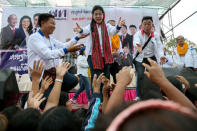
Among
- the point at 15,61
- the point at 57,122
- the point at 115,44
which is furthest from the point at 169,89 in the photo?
the point at 15,61

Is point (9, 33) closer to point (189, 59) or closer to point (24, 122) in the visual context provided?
point (189, 59)

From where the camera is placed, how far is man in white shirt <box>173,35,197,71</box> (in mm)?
5246

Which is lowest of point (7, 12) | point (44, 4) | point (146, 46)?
point (146, 46)

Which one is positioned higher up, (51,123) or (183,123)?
(183,123)

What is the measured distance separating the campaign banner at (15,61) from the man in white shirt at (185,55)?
502cm

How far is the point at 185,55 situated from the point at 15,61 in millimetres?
5548

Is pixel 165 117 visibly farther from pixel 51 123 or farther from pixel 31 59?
pixel 31 59

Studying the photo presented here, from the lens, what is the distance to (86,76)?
4.45 m

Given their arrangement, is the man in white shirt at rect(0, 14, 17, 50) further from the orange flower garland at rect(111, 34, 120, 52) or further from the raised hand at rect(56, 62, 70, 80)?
the raised hand at rect(56, 62, 70, 80)

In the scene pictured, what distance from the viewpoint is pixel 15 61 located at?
239 inches

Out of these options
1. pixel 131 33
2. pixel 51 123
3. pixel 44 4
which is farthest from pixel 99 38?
pixel 44 4

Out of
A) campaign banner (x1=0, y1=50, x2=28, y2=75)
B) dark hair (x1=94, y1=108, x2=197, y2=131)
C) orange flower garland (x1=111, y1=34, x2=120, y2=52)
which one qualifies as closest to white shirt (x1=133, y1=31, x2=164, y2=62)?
orange flower garland (x1=111, y1=34, x2=120, y2=52)

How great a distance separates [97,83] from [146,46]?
5.72 ft

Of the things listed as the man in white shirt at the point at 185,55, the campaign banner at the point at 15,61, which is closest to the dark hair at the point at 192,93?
the man in white shirt at the point at 185,55
